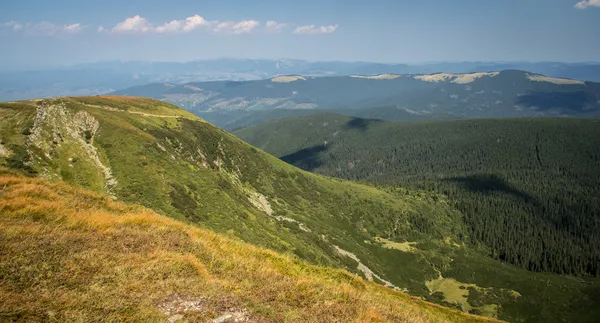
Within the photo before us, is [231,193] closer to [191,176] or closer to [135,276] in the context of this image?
[191,176]

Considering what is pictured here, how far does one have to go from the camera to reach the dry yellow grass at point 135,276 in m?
11.6

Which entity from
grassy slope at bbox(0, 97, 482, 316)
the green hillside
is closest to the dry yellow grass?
the green hillside

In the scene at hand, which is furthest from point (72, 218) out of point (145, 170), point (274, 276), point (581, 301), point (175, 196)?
point (581, 301)

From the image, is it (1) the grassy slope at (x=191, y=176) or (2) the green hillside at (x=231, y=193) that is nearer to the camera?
(1) the grassy slope at (x=191, y=176)

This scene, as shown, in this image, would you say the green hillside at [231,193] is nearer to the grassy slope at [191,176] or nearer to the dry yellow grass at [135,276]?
the grassy slope at [191,176]

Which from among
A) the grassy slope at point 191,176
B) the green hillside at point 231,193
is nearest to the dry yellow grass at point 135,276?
the green hillside at point 231,193

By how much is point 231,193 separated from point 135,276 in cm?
10112

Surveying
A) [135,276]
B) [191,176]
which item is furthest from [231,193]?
[135,276]

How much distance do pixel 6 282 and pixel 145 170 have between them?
79245mm

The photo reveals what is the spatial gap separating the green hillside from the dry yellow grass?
172 ft

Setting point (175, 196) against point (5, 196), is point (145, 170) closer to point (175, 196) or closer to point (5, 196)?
point (175, 196)

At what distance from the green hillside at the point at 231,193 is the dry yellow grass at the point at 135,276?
172 ft

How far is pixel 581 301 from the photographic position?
161125mm

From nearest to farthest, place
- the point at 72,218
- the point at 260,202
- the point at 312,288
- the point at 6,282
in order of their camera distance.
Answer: the point at 6,282 < the point at 312,288 < the point at 72,218 < the point at 260,202
